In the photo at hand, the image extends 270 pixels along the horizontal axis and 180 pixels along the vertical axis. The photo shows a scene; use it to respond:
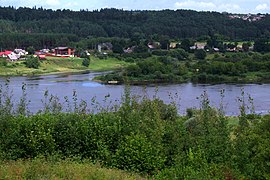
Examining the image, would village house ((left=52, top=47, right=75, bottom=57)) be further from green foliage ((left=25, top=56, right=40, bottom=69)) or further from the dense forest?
green foliage ((left=25, top=56, right=40, bottom=69))

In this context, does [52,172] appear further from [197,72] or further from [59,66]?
[59,66]

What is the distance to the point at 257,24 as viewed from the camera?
81.2m

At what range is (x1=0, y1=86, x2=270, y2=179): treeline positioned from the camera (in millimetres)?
8594

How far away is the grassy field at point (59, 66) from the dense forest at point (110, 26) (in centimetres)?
1311

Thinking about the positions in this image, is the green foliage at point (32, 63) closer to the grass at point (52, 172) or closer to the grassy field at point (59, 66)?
the grassy field at point (59, 66)

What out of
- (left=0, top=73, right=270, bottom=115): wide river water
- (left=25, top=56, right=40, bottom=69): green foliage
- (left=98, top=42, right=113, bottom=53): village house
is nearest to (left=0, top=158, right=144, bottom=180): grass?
(left=0, top=73, right=270, bottom=115): wide river water

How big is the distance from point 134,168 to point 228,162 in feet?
5.64

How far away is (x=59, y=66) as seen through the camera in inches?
1891

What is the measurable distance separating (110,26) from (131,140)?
73606mm

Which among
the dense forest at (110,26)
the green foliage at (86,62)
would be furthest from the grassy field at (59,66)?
→ the dense forest at (110,26)

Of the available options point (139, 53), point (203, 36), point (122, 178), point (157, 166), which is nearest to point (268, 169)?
point (157, 166)

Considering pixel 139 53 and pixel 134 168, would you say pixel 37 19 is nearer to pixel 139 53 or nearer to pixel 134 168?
pixel 139 53

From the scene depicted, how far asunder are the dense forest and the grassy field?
13.1 metres

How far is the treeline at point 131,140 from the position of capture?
8.59 metres
